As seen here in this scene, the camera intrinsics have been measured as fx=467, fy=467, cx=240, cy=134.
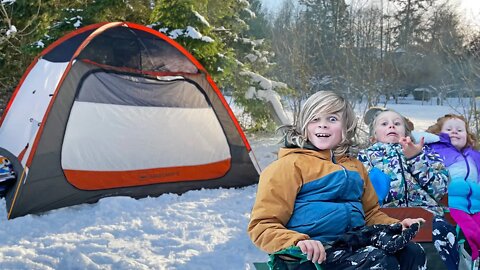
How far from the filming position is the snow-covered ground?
3.70 meters

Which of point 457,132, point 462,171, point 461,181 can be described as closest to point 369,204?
point 461,181

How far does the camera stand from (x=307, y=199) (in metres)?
2.10

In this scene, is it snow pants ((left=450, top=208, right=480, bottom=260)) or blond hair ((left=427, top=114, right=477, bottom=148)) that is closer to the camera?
snow pants ((left=450, top=208, right=480, bottom=260))

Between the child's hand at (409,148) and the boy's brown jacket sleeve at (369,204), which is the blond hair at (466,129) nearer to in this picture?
the child's hand at (409,148)

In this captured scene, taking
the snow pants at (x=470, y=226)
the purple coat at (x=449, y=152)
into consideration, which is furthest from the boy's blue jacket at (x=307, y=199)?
the purple coat at (x=449, y=152)

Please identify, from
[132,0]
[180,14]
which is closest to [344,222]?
[180,14]

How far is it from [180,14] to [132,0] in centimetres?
142

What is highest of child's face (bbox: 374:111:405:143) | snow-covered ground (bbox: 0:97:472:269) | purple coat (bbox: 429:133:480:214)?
child's face (bbox: 374:111:405:143)

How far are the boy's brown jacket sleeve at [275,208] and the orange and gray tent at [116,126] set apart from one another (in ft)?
11.4

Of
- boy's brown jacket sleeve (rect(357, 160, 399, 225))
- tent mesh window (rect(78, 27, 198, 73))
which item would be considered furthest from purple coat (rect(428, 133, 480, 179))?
tent mesh window (rect(78, 27, 198, 73))

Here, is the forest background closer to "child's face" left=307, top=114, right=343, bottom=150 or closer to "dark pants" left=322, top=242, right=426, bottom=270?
"child's face" left=307, top=114, right=343, bottom=150

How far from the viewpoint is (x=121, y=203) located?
5180 mm

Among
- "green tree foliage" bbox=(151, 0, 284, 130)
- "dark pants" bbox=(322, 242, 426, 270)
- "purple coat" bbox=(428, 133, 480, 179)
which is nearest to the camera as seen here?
"dark pants" bbox=(322, 242, 426, 270)

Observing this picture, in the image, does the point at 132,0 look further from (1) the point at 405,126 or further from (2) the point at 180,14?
(1) the point at 405,126
